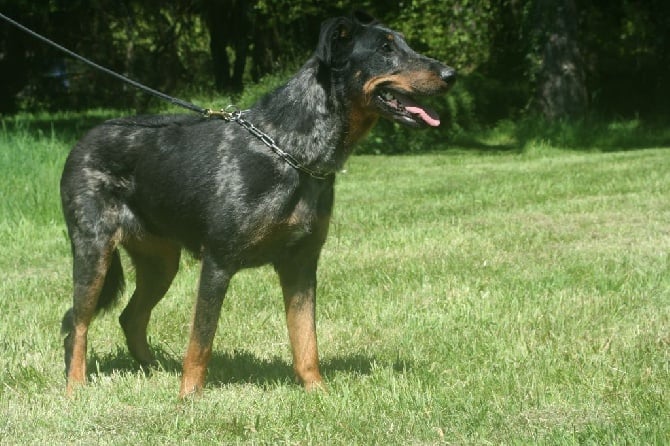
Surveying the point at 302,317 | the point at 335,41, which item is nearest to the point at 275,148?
the point at 335,41

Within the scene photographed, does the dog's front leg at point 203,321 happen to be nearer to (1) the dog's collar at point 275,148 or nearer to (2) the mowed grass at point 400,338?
(2) the mowed grass at point 400,338

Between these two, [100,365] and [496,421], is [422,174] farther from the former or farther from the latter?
[496,421]

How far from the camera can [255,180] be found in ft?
16.7

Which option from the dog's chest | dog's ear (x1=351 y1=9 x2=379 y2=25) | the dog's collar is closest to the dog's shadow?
the dog's chest

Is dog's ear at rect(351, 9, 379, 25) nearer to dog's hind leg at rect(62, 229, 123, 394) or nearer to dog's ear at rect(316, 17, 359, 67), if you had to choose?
dog's ear at rect(316, 17, 359, 67)

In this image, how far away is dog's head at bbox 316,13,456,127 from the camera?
5090 millimetres

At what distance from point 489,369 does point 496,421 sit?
3.32 feet

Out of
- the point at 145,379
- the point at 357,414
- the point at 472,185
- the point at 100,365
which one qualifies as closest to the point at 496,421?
the point at 357,414

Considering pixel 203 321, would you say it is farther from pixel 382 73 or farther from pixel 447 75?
pixel 447 75

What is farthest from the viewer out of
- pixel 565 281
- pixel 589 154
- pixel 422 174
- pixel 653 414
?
pixel 589 154

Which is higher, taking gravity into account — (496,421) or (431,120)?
(431,120)

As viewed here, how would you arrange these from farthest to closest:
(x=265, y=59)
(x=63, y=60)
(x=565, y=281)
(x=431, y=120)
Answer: (x=63, y=60) → (x=265, y=59) → (x=565, y=281) → (x=431, y=120)

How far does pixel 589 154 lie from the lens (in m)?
20.6

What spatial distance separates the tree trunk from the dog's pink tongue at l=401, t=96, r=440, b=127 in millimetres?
19160
